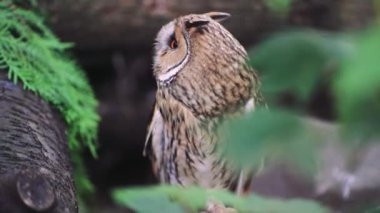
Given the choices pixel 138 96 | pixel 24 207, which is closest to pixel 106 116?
pixel 138 96

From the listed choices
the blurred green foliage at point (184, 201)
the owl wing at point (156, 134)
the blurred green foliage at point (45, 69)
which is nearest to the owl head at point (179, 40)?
the owl wing at point (156, 134)

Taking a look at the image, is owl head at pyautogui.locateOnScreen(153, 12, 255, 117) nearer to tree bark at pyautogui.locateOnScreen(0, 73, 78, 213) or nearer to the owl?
the owl

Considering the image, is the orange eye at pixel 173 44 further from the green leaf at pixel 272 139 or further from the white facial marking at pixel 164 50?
the green leaf at pixel 272 139

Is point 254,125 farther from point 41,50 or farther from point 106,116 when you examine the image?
point 106,116

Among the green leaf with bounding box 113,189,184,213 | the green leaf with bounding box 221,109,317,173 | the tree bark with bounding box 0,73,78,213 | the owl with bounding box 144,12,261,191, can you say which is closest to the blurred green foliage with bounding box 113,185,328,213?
the green leaf with bounding box 113,189,184,213

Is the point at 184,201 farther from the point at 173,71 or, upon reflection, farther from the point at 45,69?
the point at 45,69
